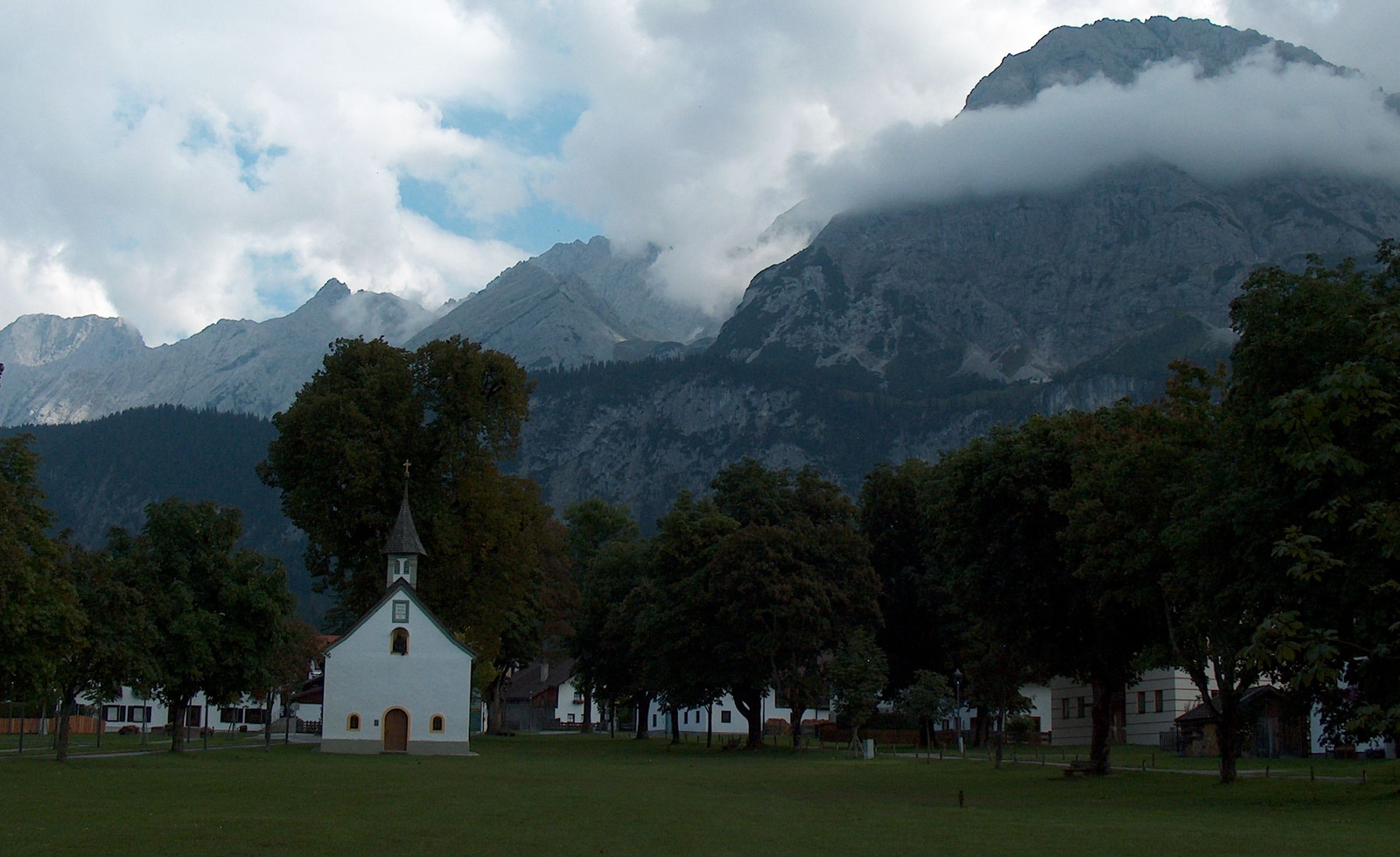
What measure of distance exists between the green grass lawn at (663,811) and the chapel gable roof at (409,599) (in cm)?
1280

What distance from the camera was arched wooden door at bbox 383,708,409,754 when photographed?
186ft

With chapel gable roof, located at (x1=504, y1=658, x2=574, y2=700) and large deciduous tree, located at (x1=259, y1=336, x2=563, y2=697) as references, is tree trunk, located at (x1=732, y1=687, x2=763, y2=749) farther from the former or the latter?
chapel gable roof, located at (x1=504, y1=658, x2=574, y2=700)

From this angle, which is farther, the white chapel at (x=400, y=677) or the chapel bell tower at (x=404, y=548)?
the white chapel at (x=400, y=677)

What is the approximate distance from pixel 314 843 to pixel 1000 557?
27.5m

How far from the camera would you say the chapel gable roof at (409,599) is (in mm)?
56531

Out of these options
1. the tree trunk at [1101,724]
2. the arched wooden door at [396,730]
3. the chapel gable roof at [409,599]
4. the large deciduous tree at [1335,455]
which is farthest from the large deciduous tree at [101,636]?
the large deciduous tree at [1335,455]

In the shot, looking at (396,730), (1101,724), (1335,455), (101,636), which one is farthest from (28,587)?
(1335,455)

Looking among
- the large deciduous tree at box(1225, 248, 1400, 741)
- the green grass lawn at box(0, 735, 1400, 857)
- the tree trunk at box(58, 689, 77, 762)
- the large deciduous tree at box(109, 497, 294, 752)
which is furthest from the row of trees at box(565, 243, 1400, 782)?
the tree trunk at box(58, 689, 77, 762)

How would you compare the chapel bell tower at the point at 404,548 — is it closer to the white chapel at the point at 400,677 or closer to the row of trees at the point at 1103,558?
the white chapel at the point at 400,677

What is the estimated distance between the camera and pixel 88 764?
43.6 m

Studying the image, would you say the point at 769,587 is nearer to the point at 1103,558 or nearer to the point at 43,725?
the point at 1103,558

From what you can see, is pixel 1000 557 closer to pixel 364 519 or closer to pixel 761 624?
pixel 761 624

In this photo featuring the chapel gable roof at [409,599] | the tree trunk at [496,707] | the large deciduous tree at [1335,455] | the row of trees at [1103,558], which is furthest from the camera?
the tree trunk at [496,707]

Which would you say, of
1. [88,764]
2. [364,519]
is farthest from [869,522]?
[88,764]
